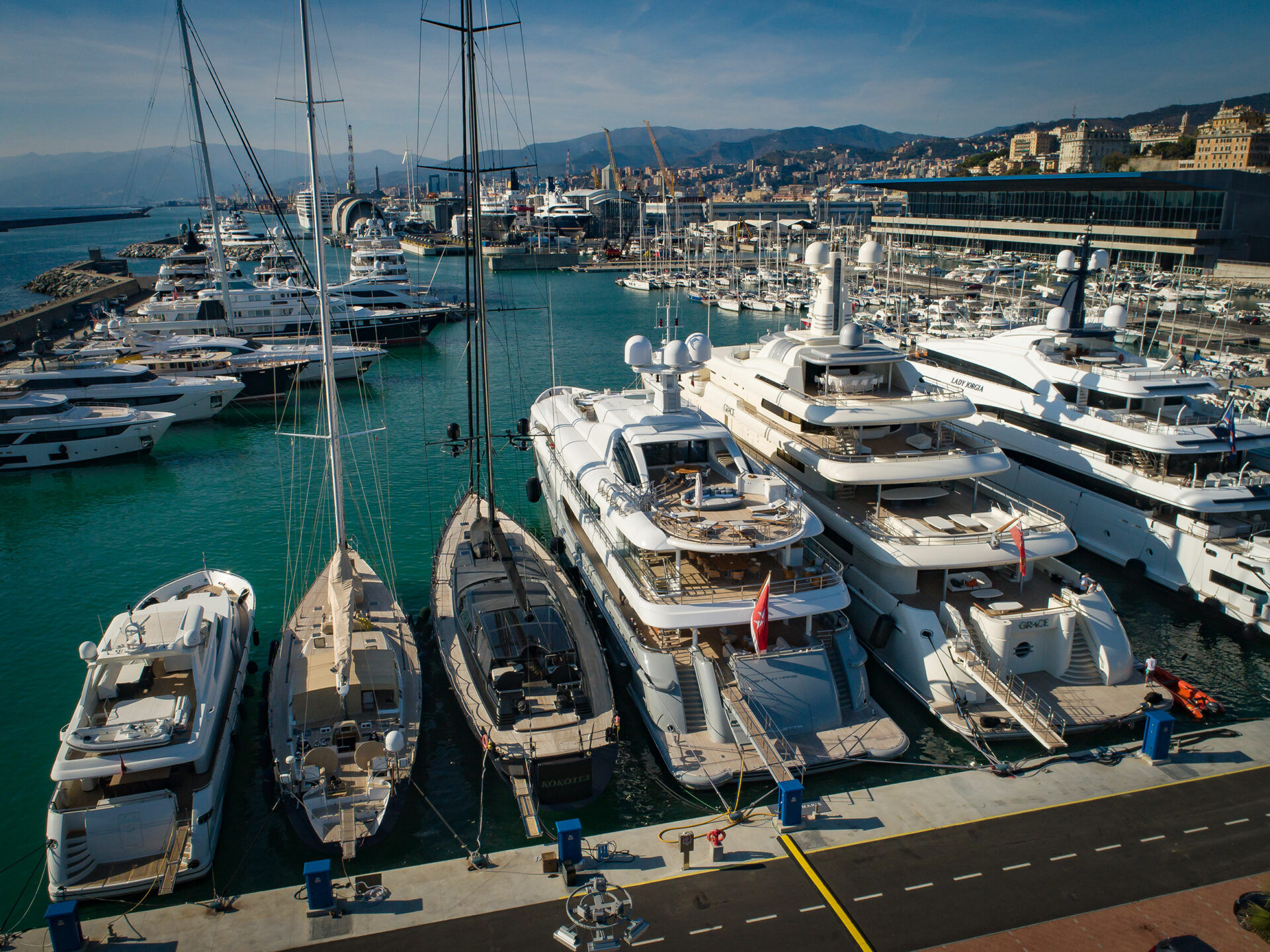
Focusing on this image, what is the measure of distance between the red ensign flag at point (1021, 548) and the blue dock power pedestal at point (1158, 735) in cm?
379

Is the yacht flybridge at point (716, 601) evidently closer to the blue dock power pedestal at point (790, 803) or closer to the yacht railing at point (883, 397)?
the blue dock power pedestal at point (790, 803)

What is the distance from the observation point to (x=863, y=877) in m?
11.9

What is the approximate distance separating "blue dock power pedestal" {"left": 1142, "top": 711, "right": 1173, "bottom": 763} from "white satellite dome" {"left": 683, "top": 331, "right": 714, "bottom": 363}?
13.9 metres

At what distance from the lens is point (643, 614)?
51.4 feet

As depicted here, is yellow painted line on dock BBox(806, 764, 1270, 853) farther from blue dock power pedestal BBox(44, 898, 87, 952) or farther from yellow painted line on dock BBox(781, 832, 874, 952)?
blue dock power pedestal BBox(44, 898, 87, 952)

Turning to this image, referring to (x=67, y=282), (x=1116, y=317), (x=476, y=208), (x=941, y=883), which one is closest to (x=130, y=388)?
(x=476, y=208)

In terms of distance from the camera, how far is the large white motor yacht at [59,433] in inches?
1341

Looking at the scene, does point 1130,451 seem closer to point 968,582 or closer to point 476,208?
point 968,582

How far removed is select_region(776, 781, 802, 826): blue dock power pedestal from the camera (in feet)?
42.3

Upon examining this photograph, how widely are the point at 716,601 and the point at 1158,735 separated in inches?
327

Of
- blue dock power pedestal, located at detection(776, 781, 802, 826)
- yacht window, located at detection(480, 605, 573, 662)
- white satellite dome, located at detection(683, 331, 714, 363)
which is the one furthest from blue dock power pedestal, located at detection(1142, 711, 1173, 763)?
white satellite dome, located at detection(683, 331, 714, 363)

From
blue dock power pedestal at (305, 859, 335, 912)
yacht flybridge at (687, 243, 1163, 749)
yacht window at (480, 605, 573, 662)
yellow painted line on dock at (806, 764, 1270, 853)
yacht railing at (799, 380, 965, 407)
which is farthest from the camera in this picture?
yacht railing at (799, 380, 965, 407)

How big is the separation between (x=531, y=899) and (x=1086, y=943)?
7.56 metres

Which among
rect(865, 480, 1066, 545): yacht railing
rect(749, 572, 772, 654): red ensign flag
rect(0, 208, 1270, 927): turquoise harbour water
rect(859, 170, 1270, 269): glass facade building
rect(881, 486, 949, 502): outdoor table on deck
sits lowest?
rect(0, 208, 1270, 927): turquoise harbour water
